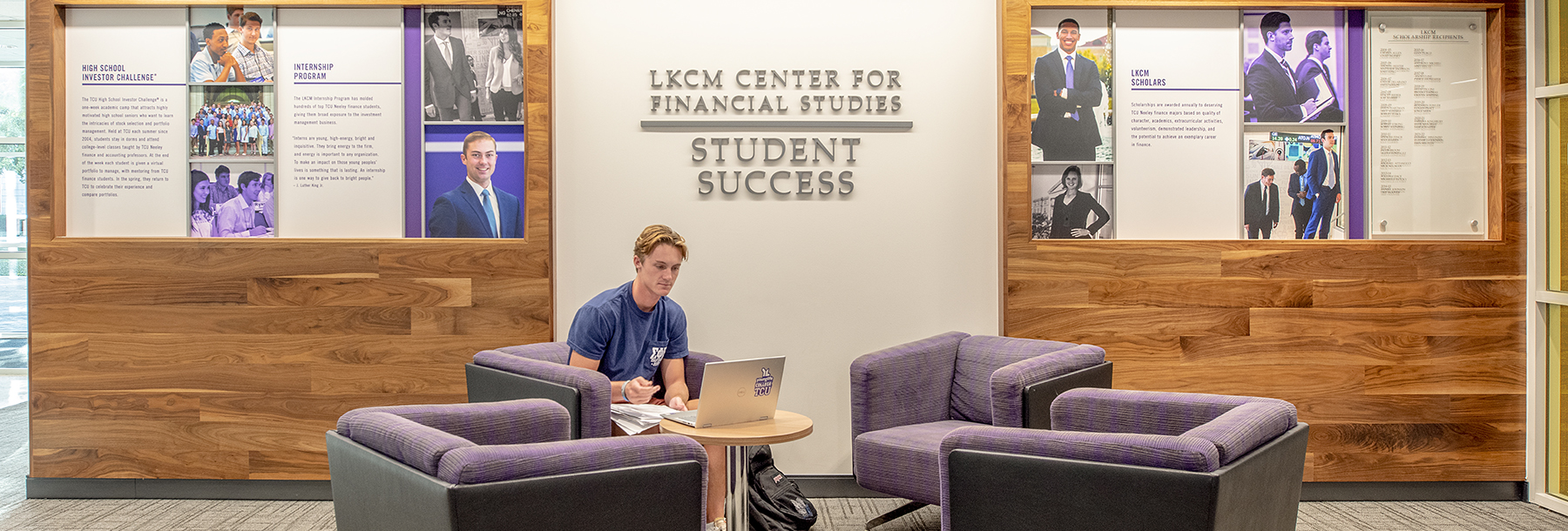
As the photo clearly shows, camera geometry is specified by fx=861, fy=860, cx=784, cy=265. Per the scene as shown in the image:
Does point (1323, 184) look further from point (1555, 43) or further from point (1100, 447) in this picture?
point (1100, 447)

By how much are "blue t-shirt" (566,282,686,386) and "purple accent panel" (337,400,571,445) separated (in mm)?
715

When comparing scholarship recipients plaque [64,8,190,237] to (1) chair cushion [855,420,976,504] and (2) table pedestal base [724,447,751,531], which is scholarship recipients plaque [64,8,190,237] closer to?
(2) table pedestal base [724,447,751,531]

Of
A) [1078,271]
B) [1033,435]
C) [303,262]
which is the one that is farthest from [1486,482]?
[303,262]

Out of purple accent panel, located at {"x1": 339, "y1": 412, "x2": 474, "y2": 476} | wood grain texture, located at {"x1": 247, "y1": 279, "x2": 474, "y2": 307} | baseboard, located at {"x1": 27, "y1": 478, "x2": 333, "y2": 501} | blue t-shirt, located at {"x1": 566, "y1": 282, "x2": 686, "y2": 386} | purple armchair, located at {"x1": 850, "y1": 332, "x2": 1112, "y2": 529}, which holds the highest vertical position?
wood grain texture, located at {"x1": 247, "y1": 279, "x2": 474, "y2": 307}

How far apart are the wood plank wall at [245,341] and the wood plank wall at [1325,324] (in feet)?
8.76

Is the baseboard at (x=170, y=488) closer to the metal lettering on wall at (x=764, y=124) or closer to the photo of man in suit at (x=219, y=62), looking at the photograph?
the photo of man in suit at (x=219, y=62)

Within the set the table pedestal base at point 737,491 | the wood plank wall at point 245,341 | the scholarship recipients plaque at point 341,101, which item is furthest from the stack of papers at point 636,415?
the scholarship recipients plaque at point 341,101

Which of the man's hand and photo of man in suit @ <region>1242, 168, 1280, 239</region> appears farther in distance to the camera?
photo of man in suit @ <region>1242, 168, 1280, 239</region>

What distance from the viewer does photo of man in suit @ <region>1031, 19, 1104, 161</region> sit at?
14.4 ft

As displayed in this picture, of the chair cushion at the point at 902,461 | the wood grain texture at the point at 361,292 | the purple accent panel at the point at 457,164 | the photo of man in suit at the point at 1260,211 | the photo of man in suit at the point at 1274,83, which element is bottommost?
the chair cushion at the point at 902,461

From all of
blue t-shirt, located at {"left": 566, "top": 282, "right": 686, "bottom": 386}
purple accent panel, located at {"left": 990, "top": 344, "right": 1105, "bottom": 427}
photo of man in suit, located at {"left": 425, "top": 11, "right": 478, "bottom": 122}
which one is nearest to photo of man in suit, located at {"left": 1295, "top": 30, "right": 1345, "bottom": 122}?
purple accent panel, located at {"left": 990, "top": 344, "right": 1105, "bottom": 427}

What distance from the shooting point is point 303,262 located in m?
4.29

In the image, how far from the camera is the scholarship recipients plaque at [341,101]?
4.34 metres

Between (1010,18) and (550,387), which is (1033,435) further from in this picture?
(1010,18)
